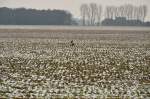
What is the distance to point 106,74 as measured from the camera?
1995 centimetres

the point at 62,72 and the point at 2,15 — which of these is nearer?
the point at 62,72

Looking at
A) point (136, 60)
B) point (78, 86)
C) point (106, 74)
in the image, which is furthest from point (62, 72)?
point (136, 60)

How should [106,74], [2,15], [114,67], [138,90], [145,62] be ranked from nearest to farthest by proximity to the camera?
1. [138,90]
2. [106,74]
3. [114,67]
4. [145,62]
5. [2,15]

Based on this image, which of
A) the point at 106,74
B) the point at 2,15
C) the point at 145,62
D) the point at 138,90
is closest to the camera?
the point at 138,90

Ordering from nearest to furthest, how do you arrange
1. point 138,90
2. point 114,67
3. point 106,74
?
point 138,90
point 106,74
point 114,67

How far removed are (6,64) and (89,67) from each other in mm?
5215

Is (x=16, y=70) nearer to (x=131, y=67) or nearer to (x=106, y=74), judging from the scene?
(x=106, y=74)

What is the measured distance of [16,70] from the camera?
2120cm

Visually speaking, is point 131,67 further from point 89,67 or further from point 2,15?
point 2,15

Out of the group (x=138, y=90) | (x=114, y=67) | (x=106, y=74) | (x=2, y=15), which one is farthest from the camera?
(x=2, y=15)

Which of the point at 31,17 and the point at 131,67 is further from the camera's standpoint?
the point at 31,17

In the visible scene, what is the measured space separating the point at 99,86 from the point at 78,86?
91 cm

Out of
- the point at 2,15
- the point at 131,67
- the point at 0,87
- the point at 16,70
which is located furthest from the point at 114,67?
the point at 2,15

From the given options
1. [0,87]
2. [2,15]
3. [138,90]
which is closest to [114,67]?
[138,90]
